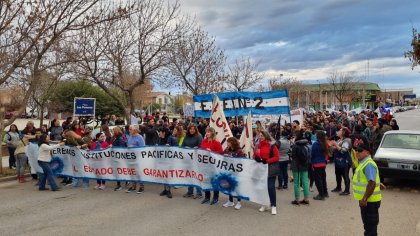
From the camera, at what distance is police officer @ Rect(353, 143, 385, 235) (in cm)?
505

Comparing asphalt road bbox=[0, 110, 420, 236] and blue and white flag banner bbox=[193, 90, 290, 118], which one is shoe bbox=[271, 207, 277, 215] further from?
blue and white flag banner bbox=[193, 90, 290, 118]

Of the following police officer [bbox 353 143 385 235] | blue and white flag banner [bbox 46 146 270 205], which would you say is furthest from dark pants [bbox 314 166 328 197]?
police officer [bbox 353 143 385 235]

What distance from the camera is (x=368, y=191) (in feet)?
16.5

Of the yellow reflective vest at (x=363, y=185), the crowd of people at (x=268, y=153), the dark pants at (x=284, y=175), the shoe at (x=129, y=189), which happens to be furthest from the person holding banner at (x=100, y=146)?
the yellow reflective vest at (x=363, y=185)

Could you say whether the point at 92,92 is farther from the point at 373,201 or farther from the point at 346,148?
the point at 373,201

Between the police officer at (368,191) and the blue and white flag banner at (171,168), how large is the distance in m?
2.81

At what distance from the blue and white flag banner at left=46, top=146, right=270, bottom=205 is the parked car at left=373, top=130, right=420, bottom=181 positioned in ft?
12.7

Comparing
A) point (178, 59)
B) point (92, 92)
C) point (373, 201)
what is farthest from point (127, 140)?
point (92, 92)

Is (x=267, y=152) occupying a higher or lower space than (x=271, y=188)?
higher

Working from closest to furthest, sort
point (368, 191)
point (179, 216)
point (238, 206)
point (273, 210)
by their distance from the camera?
point (368, 191)
point (179, 216)
point (273, 210)
point (238, 206)

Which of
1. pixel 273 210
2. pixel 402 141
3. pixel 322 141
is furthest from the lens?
pixel 402 141

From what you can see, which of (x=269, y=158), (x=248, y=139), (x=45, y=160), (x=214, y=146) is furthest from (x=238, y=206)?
(x=45, y=160)

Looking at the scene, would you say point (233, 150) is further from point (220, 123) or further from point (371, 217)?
point (371, 217)

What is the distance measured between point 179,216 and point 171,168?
2.03 meters
